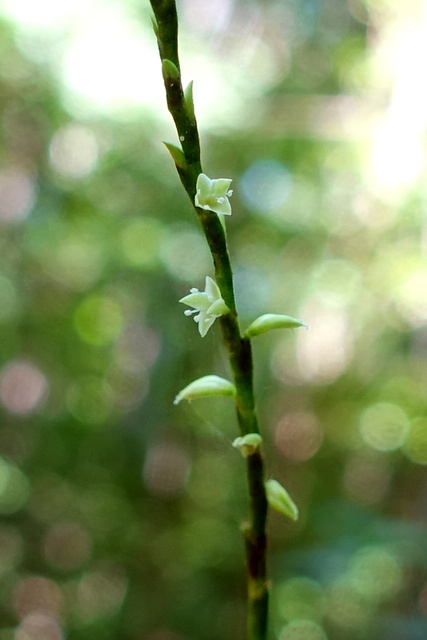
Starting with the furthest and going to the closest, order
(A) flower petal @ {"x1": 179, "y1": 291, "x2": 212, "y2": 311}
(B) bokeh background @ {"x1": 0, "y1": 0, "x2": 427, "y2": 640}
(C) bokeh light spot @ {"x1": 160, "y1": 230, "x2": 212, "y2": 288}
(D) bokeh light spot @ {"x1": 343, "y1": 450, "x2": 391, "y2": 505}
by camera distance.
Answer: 1. (D) bokeh light spot @ {"x1": 343, "y1": 450, "x2": 391, "y2": 505}
2. (B) bokeh background @ {"x1": 0, "y1": 0, "x2": 427, "y2": 640}
3. (C) bokeh light spot @ {"x1": 160, "y1": 230, "x2": 212, "y2": 288}
4. (A) flower petal @ {"x1": 179, "y1": 291, "x2": 212, "y2": 311}

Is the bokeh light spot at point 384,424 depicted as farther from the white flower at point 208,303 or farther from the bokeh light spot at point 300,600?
the white flower at point 208,303

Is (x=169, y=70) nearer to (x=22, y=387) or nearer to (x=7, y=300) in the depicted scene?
(x=7, y=300)

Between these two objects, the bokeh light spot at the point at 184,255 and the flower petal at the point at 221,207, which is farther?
the bokeh light spot at the point at 184,255

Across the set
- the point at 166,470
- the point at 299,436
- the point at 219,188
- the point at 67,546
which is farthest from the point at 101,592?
the point at 219,188

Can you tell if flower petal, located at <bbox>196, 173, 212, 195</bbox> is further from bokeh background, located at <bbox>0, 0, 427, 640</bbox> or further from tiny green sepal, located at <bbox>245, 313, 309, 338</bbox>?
bokeh background, located at <bbox>0, 0, 427, 640</bbox>

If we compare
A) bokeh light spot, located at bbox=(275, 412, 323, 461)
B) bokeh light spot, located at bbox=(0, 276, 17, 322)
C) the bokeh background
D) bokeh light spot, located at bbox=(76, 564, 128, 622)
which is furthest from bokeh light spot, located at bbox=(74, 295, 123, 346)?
bokeh light spot, located at bbox=(76, 564, 128, 622)

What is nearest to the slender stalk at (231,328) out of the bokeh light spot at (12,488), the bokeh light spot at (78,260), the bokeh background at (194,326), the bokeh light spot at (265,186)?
the bokeh background at (194,326)
